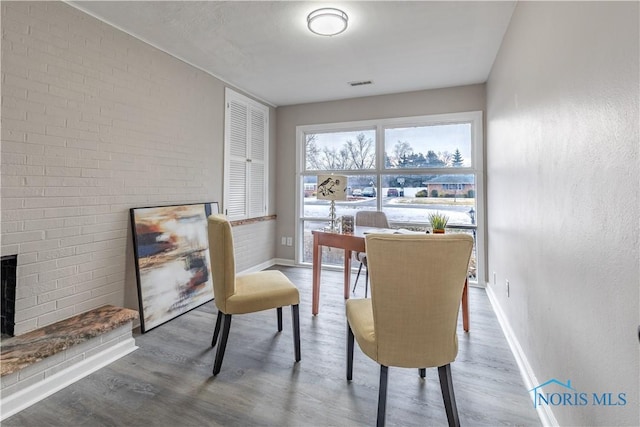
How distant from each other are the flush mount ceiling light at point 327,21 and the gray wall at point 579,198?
1.18m

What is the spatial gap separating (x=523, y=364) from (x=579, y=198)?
1285mm

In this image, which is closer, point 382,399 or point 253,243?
point 382,399

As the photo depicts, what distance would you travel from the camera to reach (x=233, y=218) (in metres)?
3.71

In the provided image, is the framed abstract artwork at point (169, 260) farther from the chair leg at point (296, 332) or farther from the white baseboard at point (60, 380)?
the chair leg at point (296, 332)

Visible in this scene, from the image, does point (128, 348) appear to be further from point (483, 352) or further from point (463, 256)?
point (483, 352)

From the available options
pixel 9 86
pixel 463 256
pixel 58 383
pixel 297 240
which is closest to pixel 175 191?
pixel 9 86

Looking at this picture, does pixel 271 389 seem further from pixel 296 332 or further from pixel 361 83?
pixel 361 83

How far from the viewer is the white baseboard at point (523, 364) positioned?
55.9 inches

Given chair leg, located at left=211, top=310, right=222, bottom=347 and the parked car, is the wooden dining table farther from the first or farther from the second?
the parked car

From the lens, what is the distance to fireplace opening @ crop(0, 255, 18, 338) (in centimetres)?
178

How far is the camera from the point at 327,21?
2.18 m

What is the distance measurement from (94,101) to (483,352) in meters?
3.40

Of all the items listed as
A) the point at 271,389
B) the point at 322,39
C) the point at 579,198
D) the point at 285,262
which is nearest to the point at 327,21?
the point at 322,39

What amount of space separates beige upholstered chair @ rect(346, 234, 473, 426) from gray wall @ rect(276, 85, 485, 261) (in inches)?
119
